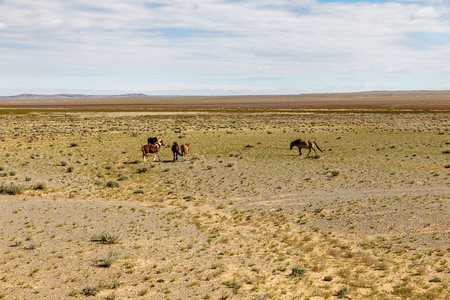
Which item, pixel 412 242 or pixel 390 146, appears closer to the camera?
pixel 412 242

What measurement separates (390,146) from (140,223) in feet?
83.7

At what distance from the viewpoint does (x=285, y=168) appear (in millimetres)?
22828

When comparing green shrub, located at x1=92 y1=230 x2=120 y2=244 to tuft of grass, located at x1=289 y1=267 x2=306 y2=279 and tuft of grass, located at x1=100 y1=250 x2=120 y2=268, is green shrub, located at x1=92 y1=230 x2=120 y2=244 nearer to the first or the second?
tuft of grass, located at x1=100 y1=250 x2=120 y2=268

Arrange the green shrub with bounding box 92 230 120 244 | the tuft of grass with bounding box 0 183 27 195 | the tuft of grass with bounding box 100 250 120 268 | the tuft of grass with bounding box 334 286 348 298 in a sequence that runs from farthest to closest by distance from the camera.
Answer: the tuft of grass with bounding box 0 183 27 195, the green shrub with bounding box 92 230 120 244, the tuft of grass with bounding box 100 250 120 268, the tuft of grass with bounding box 334 286 348 298

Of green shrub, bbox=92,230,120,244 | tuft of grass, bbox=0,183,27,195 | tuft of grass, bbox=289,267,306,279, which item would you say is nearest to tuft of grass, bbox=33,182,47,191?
tuft of grass, bbox=0,183,27,195

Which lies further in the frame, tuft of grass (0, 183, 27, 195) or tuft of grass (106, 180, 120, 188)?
tuft of grass (106, 180, 120, 188)

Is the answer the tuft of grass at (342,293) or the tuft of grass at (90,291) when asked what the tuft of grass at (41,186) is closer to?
the tuft of grass at (90,291)

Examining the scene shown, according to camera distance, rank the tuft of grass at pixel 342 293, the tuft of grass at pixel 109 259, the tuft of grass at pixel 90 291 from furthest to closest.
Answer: the tuft of grass at pixel 109 259, the tuft of grass at pixel 342 293, the tuft of grass at pixel 90 291

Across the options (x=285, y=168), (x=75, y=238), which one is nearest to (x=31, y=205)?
(x=75, y=238)

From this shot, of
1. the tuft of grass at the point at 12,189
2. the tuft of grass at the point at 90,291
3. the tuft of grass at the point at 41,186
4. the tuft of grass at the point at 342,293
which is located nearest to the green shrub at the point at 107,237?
the tuft of grass at the point at 90,291

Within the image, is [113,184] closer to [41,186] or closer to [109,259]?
[41,186]

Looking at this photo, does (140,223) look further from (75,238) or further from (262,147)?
(262,147)

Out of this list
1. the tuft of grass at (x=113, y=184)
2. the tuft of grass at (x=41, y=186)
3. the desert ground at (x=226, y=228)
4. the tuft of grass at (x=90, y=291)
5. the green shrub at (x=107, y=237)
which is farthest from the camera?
the tuft of grass at (x=113, y=184)


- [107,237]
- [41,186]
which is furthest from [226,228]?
[41,186]
